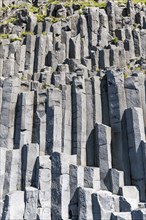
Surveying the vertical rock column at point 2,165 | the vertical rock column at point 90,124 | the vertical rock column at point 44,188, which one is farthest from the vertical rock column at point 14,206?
the vertical rock column at point 90,124

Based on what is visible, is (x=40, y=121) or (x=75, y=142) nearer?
(x=75, y=142)

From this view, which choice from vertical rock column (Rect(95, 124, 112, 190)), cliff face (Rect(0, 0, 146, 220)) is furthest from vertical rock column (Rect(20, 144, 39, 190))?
vertical rock column (Rect(95, 124, 112, 190))

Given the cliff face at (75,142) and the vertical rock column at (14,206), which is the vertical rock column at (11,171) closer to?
the cliff face at (75,142)

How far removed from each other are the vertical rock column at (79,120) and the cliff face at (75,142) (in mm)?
36

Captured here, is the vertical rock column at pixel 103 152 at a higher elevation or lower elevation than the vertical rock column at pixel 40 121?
lower

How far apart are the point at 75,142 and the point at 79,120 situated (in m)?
0.83

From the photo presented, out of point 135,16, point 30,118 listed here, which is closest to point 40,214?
point 30,118

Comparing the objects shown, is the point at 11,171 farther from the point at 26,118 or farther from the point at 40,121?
the point at 26,118

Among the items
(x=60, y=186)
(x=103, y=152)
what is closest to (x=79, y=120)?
(x=103, y=152)

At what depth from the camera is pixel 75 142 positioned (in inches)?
450

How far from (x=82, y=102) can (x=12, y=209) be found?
476 centimetres

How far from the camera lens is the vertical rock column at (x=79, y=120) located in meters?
11.2

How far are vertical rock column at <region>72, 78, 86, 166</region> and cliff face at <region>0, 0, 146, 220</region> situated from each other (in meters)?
0.04

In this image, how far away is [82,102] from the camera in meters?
12.1
